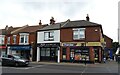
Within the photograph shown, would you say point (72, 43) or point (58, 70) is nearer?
point (58, 70)

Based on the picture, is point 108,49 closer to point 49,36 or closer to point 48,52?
point 48,52

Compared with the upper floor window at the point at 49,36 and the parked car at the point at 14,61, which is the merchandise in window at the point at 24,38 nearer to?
the upper floor window at the point at 49,36

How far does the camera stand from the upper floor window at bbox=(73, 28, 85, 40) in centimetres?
3497

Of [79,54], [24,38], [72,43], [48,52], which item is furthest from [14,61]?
[24,38]

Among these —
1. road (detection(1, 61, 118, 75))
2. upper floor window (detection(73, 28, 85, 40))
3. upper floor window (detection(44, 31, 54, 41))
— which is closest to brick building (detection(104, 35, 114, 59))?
upper floor window (detection(73, 28, 85, 40))

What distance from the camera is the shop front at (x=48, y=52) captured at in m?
37.1

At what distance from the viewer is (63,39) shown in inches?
1432

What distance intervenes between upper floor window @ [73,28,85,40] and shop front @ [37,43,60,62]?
3.45 meters

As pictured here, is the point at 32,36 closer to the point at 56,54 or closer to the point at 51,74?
the point at 56,54

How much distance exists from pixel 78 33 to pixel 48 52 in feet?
22.4

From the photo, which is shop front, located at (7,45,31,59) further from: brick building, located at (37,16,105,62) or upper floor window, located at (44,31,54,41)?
upper floor window, located at (44,31,54,41)


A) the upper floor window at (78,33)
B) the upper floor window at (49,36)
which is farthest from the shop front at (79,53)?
the upper floor window at (49,36)

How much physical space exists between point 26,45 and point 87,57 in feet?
41.2

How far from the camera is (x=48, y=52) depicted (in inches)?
1497
